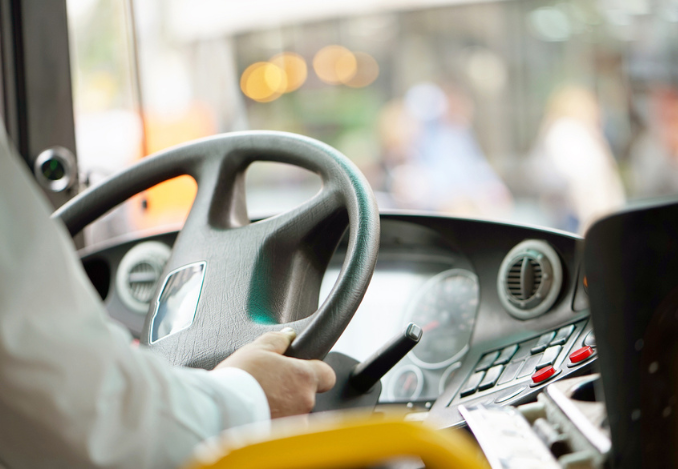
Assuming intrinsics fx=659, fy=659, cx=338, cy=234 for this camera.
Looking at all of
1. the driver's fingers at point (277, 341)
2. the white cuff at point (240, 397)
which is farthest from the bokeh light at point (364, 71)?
the white cuff at point (240, 397)

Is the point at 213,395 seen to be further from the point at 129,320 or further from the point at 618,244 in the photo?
the point at 129,320

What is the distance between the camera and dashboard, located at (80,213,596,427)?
0.98m

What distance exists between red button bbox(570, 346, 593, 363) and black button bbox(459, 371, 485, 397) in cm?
16

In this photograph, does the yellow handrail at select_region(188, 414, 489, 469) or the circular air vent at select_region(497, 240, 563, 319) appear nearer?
the yellow handrail at select_region(188, 414, 489, 469)

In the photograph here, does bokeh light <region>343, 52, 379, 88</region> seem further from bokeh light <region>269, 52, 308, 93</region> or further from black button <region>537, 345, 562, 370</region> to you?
black button <region>537, 345, 562, 370</region>

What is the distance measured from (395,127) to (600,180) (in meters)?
1.67

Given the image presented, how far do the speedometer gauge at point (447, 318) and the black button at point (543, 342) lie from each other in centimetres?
17

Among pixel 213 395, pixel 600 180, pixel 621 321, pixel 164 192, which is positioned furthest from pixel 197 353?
pixel 600 180

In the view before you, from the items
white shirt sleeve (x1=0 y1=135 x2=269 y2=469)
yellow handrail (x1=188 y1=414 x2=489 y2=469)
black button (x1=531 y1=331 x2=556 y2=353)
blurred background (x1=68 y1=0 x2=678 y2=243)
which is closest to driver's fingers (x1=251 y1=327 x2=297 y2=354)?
white shirt sleeve (x1=0 y1=135 x2=269 y2=469)

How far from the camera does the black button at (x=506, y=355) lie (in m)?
1.02

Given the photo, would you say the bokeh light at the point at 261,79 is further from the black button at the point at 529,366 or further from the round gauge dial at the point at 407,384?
the black button at the point at 529,366

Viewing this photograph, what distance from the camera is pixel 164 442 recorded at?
0.50 m

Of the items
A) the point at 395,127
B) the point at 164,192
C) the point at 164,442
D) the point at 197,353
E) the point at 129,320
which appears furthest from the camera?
the point at 395,127

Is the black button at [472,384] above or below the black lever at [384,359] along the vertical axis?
below
